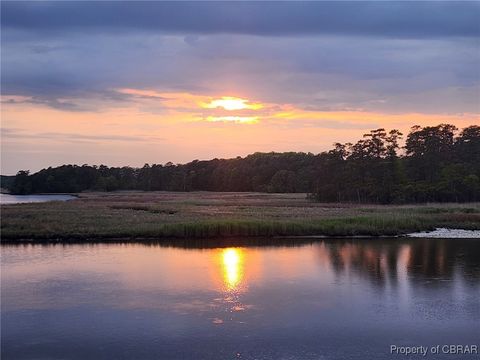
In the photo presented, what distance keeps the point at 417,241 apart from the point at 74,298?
20626 millimetres

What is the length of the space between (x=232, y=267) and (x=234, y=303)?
20.8 ft

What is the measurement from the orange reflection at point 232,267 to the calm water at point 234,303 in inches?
1.9

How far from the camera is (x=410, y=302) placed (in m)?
16.7

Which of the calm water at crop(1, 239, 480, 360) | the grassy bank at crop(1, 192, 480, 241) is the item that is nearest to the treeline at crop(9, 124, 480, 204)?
the grassy bank at crop(1, 192, 480, 241)

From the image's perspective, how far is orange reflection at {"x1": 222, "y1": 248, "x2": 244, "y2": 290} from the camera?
19.7 m

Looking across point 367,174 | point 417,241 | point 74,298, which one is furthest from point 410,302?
point 367,174

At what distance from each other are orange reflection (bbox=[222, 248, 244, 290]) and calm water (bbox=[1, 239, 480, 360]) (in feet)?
0.16

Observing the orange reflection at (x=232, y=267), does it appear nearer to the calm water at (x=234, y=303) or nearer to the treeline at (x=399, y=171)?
the calm water at (x=234, y=303)

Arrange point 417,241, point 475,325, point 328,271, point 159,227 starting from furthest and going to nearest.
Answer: point 159,227 → point 417,241 → point 328,271 → point 475,325

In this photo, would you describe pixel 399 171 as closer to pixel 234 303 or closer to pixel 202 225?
pixel 202 225

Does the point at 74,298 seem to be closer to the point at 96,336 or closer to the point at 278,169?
the point at 96,336

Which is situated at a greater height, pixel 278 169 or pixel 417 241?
pixel 278 169

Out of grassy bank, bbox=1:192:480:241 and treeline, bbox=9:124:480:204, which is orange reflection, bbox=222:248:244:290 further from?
treeline, bbox=9:124:480:204

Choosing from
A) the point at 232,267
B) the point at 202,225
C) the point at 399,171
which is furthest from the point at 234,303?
the point at 399,171
